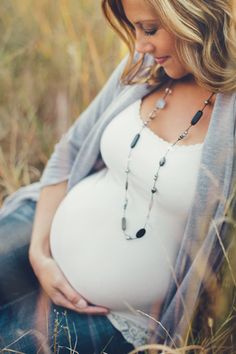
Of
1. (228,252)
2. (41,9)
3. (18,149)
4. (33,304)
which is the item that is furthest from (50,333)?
(41,9)

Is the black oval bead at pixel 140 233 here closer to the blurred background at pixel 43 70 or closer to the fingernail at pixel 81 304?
the fingernail at pixel 81 304

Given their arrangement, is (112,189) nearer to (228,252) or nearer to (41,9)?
(228,252)

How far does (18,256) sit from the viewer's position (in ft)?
5.66

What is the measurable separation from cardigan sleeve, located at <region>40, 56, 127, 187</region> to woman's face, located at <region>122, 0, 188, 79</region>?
0.31 m

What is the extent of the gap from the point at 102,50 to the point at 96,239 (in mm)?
1533

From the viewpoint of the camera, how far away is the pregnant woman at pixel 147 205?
1.38m

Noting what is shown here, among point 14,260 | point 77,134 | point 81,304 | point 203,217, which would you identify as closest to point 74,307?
point 81,304

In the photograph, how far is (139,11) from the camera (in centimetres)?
138

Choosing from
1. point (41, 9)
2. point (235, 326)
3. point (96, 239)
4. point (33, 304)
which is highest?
point (41, 9)

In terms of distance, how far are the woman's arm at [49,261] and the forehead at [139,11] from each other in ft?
2.23

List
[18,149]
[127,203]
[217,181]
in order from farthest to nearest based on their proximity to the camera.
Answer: [18,149], [127,203], [217,181]

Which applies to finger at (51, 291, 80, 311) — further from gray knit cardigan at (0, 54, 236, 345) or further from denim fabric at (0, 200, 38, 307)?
gray knit cardigan at (0, 54, 236, 345)

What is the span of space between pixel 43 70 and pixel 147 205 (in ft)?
5.51

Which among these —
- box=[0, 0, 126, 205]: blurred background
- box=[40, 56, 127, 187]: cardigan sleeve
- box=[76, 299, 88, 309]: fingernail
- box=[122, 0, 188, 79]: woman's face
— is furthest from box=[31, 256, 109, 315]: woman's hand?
box=[0, 0, 126, 205]: blurred background
